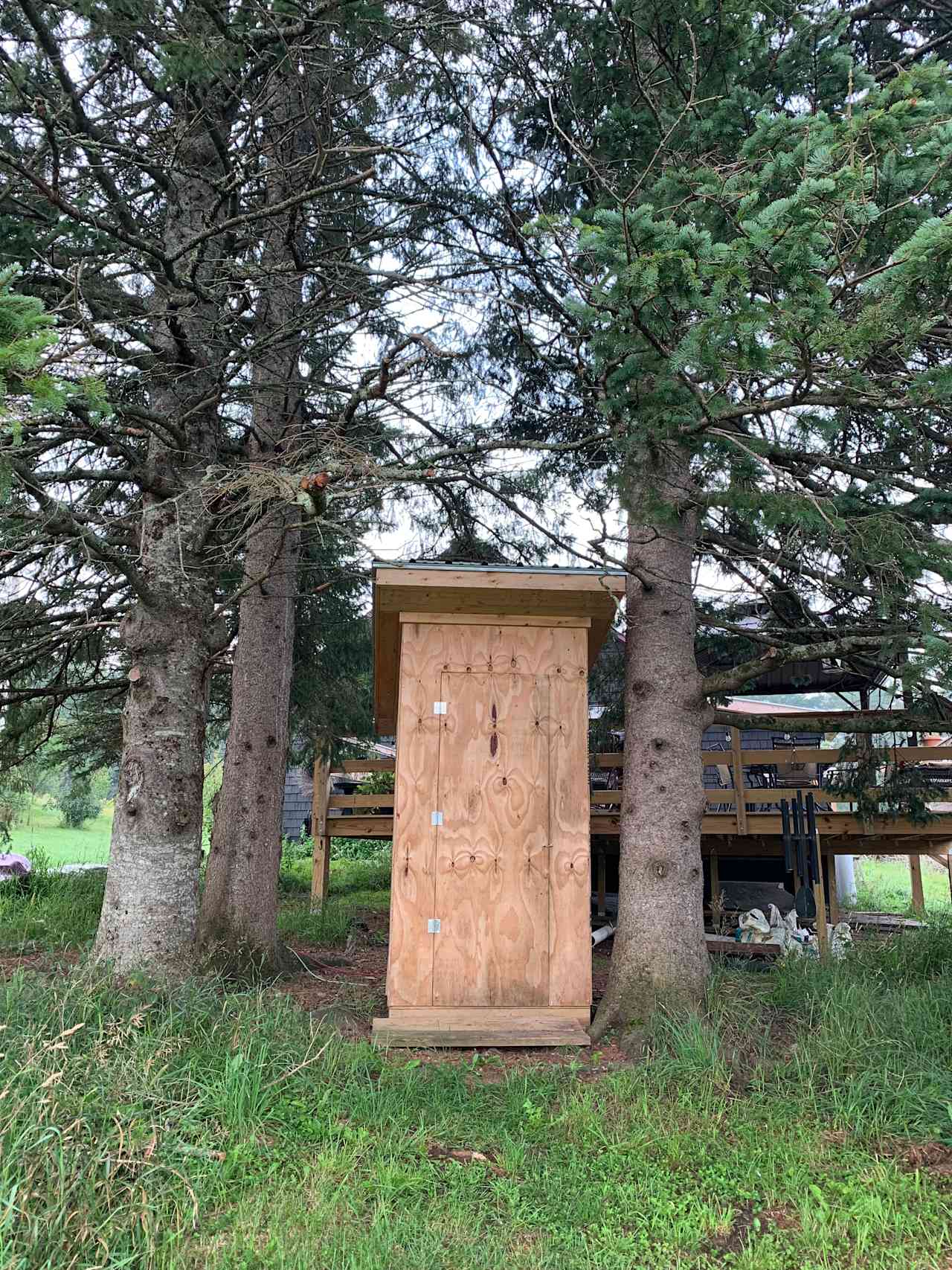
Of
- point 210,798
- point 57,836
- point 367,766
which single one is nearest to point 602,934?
point 367,766

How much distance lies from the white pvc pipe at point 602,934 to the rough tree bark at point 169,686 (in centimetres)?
492

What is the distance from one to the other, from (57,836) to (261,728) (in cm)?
2857

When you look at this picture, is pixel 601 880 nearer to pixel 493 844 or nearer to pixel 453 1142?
pixel 493 844

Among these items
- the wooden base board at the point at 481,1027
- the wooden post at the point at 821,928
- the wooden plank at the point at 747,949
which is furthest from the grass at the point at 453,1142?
the wooden plank at the point at 747,949

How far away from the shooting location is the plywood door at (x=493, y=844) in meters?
5.23

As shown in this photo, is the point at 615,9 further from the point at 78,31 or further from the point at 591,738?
the point at 591,738

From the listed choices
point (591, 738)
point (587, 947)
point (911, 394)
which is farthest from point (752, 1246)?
point (591, 738)

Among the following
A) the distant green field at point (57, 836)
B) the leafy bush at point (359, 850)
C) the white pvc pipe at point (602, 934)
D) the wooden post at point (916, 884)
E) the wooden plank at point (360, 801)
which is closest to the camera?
the white pvc pipe at point (602, 934)

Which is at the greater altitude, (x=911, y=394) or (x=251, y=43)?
(x=251, y=43)

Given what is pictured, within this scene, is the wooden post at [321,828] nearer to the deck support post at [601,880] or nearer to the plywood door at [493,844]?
the deck support post at [601,880]

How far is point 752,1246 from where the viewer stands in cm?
308

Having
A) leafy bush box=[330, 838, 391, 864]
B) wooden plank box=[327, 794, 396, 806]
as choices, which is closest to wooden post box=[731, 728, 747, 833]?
wooden plank box=[327, 794, 396, 806]

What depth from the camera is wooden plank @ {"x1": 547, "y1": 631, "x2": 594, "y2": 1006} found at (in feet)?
17.3

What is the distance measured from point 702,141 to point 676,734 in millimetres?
3548
